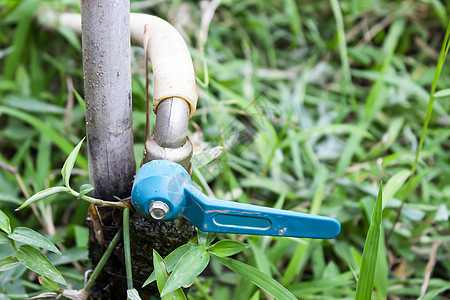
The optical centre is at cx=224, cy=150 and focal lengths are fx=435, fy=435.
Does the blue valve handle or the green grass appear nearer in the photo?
the blue valve handle

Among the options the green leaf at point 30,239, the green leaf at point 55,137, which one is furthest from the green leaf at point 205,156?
the green leaf at point 55,137

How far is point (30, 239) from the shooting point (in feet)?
2.01

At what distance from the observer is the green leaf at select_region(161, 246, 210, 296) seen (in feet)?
1.88

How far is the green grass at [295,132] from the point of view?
3.14ft

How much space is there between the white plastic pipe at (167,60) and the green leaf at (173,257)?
0.20 metres

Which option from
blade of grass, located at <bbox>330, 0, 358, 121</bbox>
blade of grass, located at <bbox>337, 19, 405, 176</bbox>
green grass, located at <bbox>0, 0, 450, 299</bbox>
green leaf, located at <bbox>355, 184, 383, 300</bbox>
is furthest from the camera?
blade of grass, located at <bbox>330, 0, 358, 121</bbox>

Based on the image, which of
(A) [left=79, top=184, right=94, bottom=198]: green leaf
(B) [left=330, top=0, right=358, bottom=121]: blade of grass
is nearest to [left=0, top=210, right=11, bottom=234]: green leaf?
(A) [left=79, top=184, right=94, bottom=198]: green leaf

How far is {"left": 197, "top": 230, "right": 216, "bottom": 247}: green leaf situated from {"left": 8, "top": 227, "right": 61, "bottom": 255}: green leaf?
7.7 inches

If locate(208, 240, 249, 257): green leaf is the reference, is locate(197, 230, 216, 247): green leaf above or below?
above

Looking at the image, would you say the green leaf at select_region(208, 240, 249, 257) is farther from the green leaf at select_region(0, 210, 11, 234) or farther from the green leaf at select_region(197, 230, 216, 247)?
the green leaf at select_region(0, 210, 11, 234)

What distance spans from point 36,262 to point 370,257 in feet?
1.66

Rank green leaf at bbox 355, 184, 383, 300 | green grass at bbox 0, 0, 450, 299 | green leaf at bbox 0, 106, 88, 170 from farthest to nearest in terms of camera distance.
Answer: green leaf at bbox 0, 106, 88, 170, green grass at bbox 0, 0, 450, 299, green leaf at bbox 355, 184, 383, 300

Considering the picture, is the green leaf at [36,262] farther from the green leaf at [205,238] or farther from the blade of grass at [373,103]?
the blade of grass at [373,103]

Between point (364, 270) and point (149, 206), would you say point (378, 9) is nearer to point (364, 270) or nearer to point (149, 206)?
point (364, 270)
